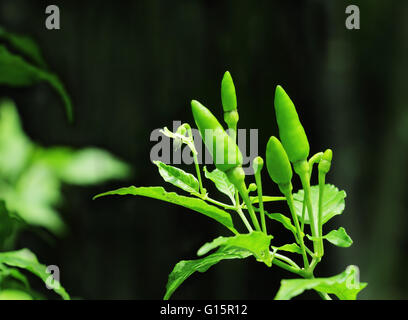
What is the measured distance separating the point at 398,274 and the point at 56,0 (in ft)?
4.99

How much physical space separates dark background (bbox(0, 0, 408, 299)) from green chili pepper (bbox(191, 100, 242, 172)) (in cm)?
134

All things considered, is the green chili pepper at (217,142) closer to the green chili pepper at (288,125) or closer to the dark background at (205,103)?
the green chili pepper at (288,125)

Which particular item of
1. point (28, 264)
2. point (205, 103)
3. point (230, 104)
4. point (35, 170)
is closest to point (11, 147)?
point (35, 170)

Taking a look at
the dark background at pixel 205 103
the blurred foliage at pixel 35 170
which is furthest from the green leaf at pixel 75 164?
the dark background at pixel 205 103

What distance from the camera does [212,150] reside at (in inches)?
12.5

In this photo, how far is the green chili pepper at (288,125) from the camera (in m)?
0.33

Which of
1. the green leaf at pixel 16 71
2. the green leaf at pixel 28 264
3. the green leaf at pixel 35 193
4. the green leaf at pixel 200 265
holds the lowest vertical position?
the green leaf at pixel 35 193

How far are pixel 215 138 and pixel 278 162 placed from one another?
0.17ft

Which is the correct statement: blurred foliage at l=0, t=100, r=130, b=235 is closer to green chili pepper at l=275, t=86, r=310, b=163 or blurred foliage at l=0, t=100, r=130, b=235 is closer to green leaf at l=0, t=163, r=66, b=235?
green leaf at l=0, t=163, r=66, b=235

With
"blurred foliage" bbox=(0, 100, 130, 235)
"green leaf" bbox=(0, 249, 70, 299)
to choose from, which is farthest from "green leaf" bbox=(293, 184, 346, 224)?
"blurred foliage" bbox=(0, 100, 130, 235)

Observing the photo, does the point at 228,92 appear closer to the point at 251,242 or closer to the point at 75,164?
the point at 251,242

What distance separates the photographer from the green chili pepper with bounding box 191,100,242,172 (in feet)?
1.03

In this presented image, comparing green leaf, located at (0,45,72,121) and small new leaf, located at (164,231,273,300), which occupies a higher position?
green leaf, located at (0,45,72,121)

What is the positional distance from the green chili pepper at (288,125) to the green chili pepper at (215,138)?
36 mm
